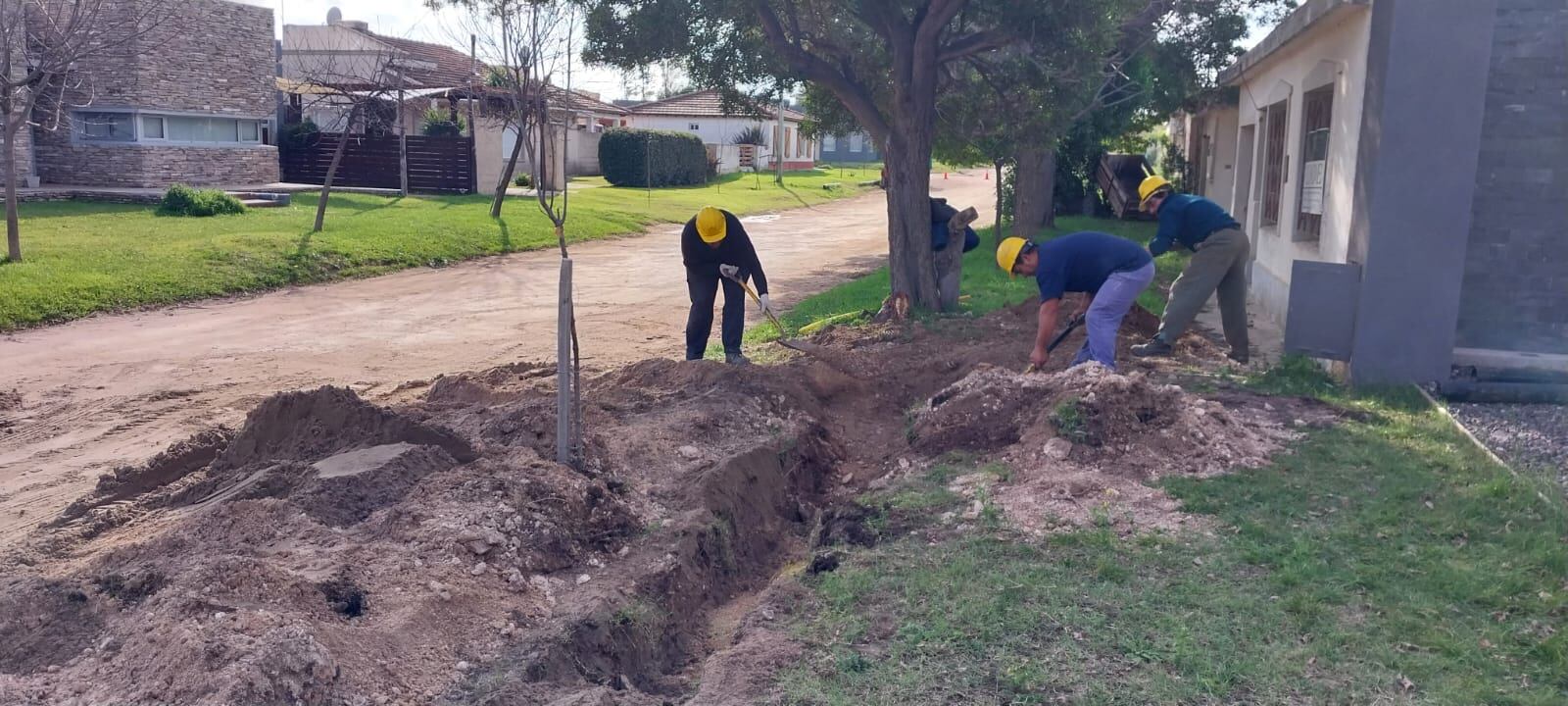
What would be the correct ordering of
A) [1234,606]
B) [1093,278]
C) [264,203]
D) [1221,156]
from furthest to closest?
[1221,156] → [264,203] → [1093,278] → [1234,606]

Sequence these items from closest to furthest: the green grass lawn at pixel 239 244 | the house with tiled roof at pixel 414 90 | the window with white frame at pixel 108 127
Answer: the green grass lawn at pixel 239 244
the window with white frame at pixel 108 127
the house with tiled roof at pixel 414 90

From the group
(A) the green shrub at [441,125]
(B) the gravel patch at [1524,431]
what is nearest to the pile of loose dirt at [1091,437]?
(B) the gravel patch at [1524,431]

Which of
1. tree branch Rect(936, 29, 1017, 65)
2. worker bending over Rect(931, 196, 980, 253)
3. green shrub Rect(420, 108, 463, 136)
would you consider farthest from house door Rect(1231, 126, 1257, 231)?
green shrub Rect(420, 108, 463, 136)

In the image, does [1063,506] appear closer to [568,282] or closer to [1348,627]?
[1348,627]

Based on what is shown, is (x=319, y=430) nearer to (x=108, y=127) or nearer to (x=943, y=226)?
(x=943, y=226)

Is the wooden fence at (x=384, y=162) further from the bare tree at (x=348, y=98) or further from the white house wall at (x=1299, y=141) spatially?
the white house wall at (x=1299, y=141)

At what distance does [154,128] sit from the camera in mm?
24453

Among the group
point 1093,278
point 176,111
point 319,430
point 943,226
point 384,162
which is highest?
point 176,111

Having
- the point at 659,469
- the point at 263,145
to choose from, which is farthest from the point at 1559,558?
the point at 263,145

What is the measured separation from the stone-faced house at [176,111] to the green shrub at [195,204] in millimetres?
3039

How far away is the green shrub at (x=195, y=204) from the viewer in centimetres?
2009

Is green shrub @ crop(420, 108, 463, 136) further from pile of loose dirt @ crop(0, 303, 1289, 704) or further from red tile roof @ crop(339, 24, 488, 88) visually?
pile of loose dirt @ crop(0, 303, 1289, 704)

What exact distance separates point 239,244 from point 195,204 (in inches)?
183

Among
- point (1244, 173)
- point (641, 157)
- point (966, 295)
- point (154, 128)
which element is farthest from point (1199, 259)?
point (641, 157)
